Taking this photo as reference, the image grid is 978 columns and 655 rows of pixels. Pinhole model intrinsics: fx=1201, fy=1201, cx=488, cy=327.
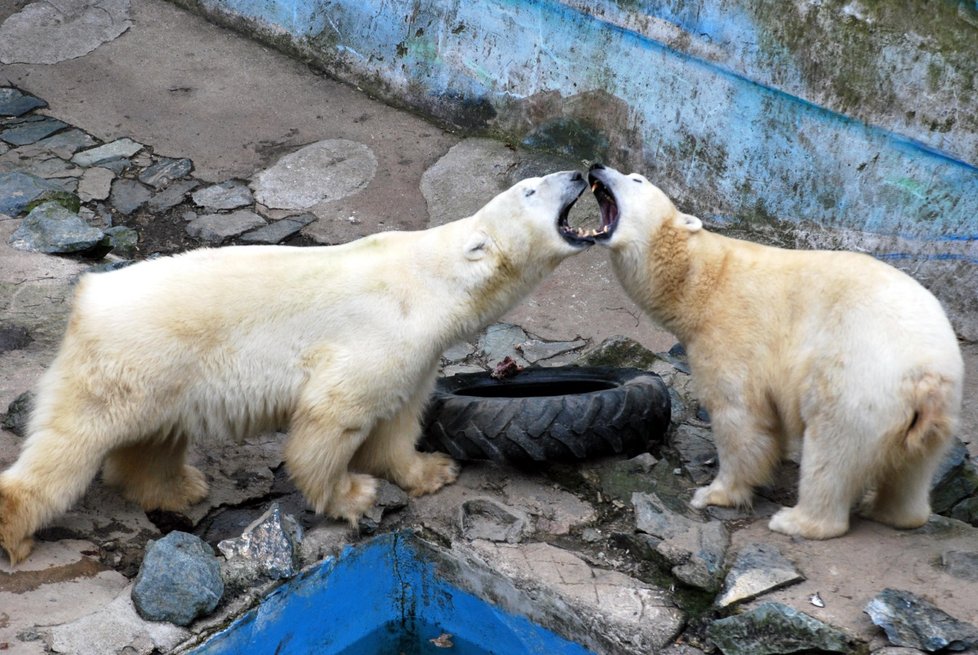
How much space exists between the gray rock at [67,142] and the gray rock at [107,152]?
0.24 feet

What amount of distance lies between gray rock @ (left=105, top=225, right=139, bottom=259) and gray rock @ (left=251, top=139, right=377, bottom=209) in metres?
0.87

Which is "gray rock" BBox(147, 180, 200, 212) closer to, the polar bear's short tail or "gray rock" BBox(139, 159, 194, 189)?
"gray rock" BBox(139, 159, 194, 189)

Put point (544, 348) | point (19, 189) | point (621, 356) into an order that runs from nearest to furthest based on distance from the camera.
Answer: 1. point (621, 356)
2. point (544, 348)
3. point (19, 189)

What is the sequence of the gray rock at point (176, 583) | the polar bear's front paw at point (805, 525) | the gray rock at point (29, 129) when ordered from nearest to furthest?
1. the gray rock at point (176, 583)
2. the polar bear's front paw at point (805, 525)
3. the gray rock at point (29, 129)

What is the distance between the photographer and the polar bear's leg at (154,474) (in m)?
4.67

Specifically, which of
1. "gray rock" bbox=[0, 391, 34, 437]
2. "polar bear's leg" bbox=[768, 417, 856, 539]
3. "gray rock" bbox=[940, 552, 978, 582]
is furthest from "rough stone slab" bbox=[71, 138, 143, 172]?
"gray rock" bbox=[940, 552, 978, 582]

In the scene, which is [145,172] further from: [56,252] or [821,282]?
[821,282]

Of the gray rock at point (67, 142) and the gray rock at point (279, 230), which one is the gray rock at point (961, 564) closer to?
the gray rock at point (279, 230)

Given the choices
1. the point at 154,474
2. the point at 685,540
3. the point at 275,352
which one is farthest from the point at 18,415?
the point at 685,540

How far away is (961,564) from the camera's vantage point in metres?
4.32

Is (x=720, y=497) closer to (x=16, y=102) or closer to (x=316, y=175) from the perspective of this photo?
(x=316, y=175)

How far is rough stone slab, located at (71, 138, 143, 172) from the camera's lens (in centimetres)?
810

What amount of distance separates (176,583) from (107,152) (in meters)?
4.84

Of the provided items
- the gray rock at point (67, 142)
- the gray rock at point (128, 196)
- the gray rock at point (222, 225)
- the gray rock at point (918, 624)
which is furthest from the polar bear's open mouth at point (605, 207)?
the gray rock at point (67, 142)
